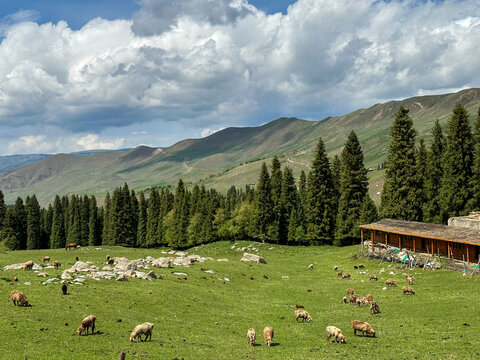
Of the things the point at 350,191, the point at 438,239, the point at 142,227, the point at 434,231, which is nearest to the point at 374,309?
the point at 438,239

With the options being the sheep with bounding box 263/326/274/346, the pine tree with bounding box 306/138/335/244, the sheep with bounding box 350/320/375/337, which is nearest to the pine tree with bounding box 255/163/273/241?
the pine tree with bounding box 306/138/335/244

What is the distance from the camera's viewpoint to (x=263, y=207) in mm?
98375

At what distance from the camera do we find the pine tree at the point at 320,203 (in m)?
88.2

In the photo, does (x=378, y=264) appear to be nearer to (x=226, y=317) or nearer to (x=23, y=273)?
(x=226, y=317)

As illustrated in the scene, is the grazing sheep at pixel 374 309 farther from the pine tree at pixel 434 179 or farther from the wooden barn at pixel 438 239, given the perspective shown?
the pine tree at pixel 434 179

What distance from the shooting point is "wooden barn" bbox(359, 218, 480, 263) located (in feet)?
151

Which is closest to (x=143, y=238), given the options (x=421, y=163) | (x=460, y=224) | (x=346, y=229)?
(x=346, y=229)

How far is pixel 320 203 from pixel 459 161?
31.3 metres

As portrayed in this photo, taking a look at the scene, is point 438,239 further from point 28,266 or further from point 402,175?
point 28,266

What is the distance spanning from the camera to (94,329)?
22.4m

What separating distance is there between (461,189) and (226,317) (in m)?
61.8

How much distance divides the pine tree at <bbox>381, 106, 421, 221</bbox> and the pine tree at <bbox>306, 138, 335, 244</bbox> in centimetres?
1486

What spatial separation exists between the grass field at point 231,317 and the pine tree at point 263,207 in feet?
165

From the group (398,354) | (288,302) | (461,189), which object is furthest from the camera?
(461,189)
